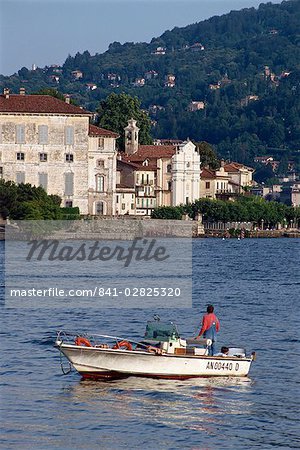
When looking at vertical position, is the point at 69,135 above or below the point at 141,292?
above

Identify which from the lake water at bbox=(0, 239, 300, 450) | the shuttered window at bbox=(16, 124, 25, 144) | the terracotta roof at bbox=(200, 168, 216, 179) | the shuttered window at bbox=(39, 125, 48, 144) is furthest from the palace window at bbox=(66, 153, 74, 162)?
the lake water at bbox=(0, 239, 300, 450)

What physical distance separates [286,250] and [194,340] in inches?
2558

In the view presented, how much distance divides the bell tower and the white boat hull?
87.0 m

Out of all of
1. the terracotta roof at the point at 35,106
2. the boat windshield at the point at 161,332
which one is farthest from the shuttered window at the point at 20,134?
the boat windshield at the point at 161,332

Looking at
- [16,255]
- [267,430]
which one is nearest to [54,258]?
[16,255]

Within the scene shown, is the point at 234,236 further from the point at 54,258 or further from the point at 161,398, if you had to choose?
the point at 161,398

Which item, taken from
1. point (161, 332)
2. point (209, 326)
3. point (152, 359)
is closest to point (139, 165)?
point (209, 326)

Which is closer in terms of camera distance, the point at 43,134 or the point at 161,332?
the point at 161,332

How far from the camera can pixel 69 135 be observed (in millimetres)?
95625

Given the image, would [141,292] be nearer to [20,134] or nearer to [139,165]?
[20,134]

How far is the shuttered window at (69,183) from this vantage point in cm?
9625

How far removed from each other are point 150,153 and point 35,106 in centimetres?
2018

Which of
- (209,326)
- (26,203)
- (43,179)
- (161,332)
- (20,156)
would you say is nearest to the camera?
(161,332)

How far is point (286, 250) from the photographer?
91500mm
